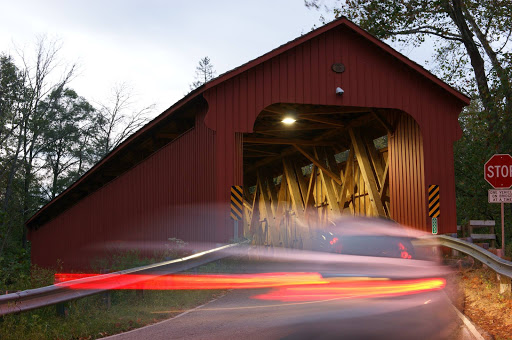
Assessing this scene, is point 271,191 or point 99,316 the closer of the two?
point 99,316

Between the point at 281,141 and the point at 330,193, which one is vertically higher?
the point at 281,141

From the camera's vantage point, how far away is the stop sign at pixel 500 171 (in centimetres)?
1427

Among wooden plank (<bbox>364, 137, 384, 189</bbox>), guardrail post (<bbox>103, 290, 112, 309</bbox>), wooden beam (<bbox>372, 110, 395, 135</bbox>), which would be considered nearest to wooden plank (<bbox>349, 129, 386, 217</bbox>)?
wooden plank (<bbox>364, 137, 384, 189</bbox>)

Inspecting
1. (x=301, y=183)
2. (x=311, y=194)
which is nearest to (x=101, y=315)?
(x=311, y=194)

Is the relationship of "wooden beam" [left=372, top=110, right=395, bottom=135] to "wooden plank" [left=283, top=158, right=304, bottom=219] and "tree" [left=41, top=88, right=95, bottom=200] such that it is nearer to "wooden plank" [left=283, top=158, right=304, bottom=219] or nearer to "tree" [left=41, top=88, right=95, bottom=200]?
"wooden plank" [left=283, top=158, right=304, bottom=219]

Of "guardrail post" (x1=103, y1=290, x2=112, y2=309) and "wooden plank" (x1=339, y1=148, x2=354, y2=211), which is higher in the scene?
"wooden plank" (x1=339, y1=148, x2=354, y2=211)

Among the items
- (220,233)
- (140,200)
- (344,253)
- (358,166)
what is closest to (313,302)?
(344,253)

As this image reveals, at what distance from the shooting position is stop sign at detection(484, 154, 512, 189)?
1427cm

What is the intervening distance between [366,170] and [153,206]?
299 inches

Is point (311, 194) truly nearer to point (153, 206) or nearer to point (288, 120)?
point (288, 120)

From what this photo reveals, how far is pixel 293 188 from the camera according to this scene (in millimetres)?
28359

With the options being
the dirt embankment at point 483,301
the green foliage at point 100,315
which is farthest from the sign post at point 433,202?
the green foliage at point 100,315

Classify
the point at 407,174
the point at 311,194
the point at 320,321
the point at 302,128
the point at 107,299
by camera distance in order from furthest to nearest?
the point at 311,194 → the point at 302,128 → the point at 407,174 → the point at 107,299 → the point at 320,321

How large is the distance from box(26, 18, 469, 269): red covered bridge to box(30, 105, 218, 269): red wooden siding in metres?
0.04
